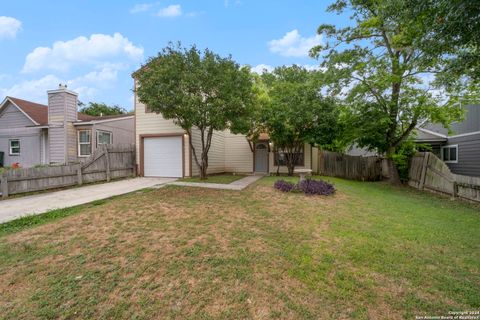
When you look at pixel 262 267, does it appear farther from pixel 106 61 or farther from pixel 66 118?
pixel 106 61

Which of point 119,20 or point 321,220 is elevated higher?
point 119,20

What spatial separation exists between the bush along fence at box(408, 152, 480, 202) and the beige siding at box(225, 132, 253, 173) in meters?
8.98

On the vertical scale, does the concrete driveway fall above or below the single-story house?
below

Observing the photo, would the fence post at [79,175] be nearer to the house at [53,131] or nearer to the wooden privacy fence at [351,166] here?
the house at [53,131]

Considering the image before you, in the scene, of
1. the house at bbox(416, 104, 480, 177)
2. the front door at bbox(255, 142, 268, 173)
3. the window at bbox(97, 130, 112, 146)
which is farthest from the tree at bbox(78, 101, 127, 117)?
the house at bbox(416, 104, 480, 177)

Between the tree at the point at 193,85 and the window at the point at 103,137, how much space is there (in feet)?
22.7

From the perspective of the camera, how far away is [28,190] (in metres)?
7.97

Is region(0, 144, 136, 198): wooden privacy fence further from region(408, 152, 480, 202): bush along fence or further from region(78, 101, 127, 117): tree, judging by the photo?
region(78, 101, 127, 117): tree

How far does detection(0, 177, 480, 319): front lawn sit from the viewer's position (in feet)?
8.44

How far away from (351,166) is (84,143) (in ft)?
52.9

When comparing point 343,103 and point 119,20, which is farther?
point 343,103

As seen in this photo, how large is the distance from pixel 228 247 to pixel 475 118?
49.6ft

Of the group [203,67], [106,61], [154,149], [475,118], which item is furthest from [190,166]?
[475,118]

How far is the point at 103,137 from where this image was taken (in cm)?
1470
